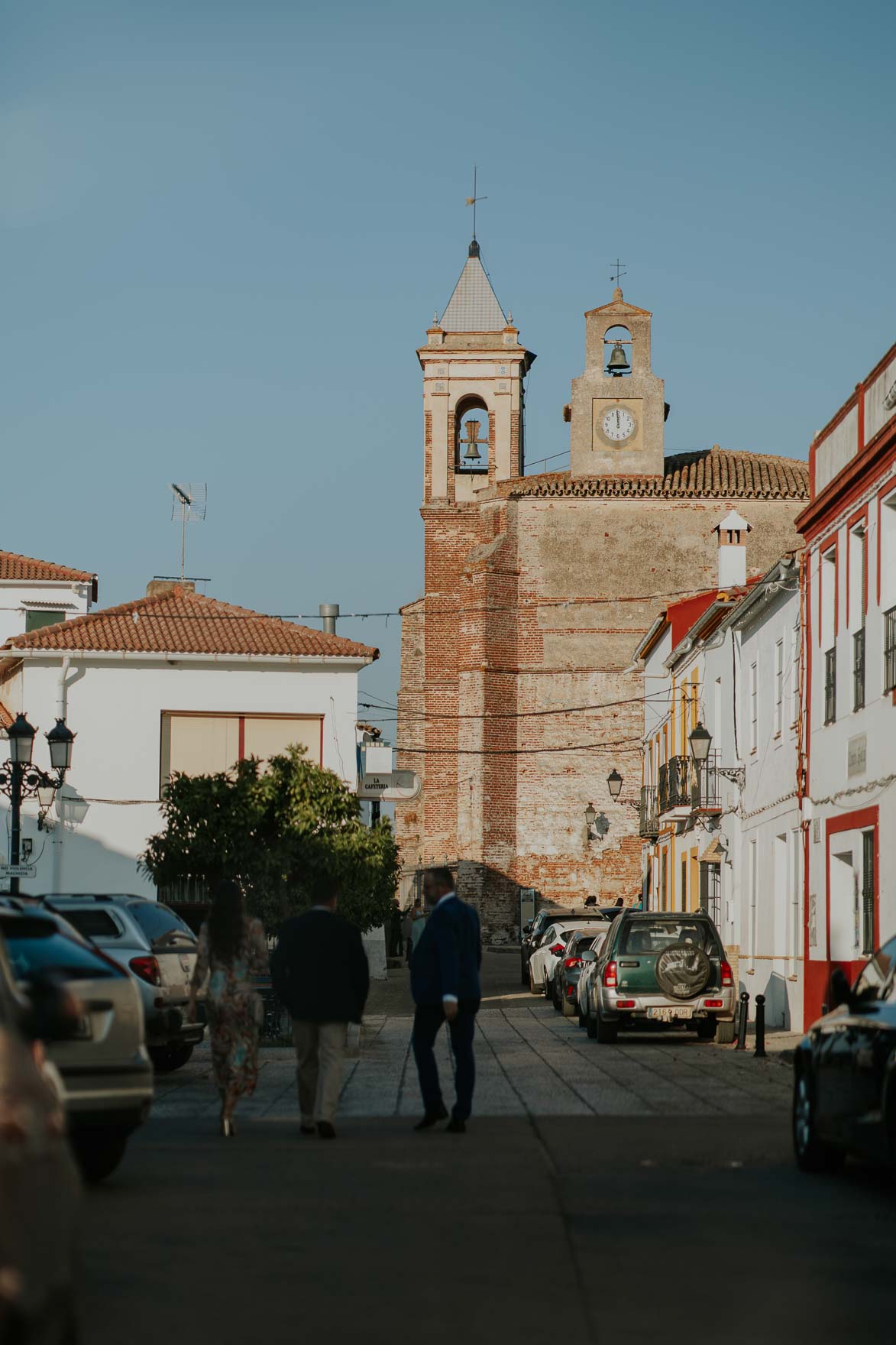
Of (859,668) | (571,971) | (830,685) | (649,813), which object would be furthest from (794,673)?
(649,813)

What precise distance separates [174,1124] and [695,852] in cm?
2353

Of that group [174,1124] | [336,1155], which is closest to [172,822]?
[174,1124]

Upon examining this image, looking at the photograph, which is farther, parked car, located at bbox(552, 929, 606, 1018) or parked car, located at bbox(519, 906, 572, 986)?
parked car, located at bbox(519, 906, 572, 986)

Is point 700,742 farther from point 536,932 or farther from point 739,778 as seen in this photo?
point 536,932

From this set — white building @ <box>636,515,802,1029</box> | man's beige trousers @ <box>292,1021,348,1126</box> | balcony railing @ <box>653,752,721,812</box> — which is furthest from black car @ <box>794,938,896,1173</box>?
balcony railing @ <box>653,752,721,812</box>

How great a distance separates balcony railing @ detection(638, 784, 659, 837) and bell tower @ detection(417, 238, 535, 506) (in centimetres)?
2204

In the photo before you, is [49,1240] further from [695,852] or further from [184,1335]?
[695,852]

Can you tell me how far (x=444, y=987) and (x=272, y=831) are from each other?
1521 cm

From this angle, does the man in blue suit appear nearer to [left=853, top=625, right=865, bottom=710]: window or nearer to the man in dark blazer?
the man in dark blazer

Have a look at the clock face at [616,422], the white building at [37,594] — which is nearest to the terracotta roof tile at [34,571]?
the white building at [37,594]

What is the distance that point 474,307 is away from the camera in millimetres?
66188

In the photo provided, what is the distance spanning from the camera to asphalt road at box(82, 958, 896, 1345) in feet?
21.7

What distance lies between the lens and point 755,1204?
9.32m

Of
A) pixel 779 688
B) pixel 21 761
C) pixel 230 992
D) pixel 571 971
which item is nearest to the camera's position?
pixel 230 992
